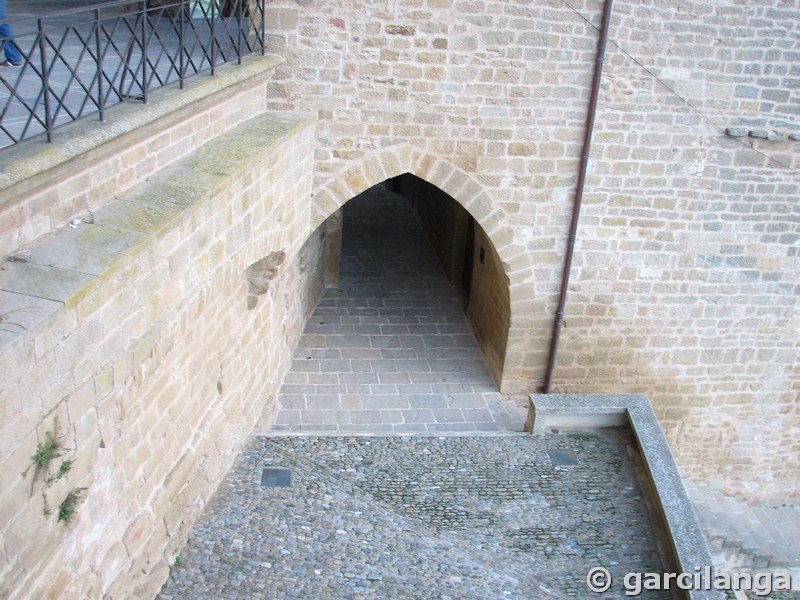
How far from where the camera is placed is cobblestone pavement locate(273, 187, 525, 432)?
815 centimetres

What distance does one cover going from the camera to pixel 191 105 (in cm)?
509

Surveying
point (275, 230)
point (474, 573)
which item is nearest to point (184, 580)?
point (474, 573)

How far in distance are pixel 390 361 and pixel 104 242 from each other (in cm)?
539

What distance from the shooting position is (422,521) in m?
6.34

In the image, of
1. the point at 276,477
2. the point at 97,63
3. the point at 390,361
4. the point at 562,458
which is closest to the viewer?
the point at 97,63

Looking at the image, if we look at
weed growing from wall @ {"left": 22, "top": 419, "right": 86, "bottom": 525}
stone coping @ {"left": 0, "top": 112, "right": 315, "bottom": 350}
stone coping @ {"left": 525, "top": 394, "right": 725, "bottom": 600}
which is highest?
stone coping @ {"left": 0, "top": 112, "right": 315, "bottom": 350}

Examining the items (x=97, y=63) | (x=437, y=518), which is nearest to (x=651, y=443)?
(x=437, y=518)

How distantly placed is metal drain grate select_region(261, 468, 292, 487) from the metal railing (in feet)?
10.4

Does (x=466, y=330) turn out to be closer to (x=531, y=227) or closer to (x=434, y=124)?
(x=531, y=227)

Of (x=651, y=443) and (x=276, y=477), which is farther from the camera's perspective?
(x=651, y=443)

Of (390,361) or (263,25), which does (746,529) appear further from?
(263,25)

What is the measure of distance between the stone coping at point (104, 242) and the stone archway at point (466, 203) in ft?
6.04

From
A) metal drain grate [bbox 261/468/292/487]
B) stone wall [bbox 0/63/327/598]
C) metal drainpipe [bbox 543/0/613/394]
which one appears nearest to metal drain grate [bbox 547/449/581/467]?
metal drainpipe [bbox 543/0/613/394]

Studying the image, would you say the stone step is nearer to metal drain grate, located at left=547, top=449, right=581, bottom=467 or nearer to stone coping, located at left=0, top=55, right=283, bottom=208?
metal drain grate, located at left=547, top=449, right=581, bottom=467
